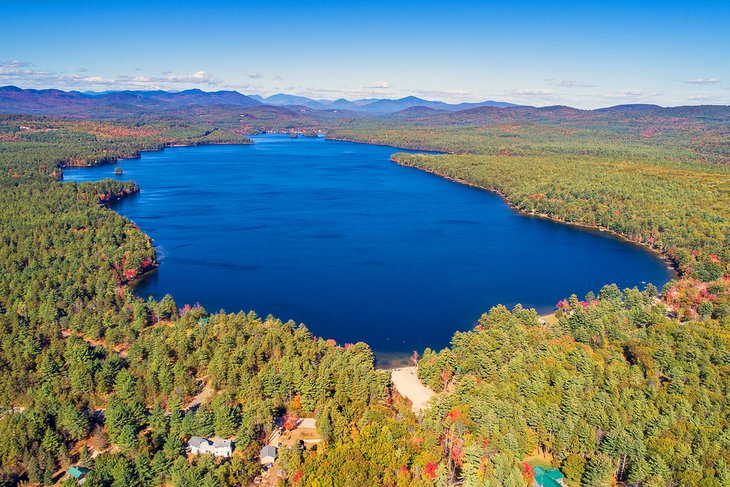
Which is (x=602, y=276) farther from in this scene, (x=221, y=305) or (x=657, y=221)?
(x=221, y=305)

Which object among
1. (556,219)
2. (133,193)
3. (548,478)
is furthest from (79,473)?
(133,193)

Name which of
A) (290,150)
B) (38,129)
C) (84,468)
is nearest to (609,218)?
(84,468)

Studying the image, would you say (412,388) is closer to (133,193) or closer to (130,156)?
(133,193)

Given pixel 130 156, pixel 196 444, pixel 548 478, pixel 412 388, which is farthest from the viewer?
pixel 130 156

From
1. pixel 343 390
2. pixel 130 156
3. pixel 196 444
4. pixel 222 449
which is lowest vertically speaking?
pixel 222 449

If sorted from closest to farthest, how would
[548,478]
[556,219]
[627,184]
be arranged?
1. [548,478]
2. [556,219]
3. [627,184]

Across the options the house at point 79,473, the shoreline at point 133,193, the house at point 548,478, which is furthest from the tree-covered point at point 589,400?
the shoreline at point 133,193

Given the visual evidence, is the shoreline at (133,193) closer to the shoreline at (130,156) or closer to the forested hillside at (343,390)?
the shoreline at (130,156)
